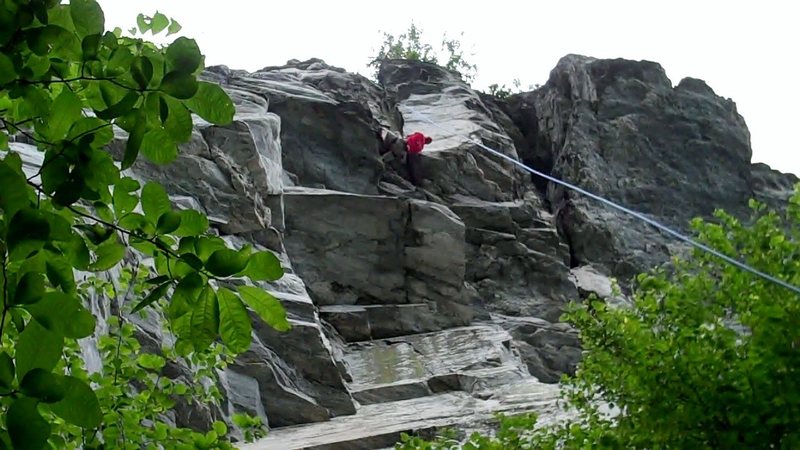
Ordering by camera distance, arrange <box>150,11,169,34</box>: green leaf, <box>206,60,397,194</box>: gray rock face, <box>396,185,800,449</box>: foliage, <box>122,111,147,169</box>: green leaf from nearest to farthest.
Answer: <box>122,111,147,169</box>: green leaf < <box>150,11,169,34</box>: green leaf < <box>396,185,800,449</box>: foliage < <box>206,60,397,194</box>: gray rock face

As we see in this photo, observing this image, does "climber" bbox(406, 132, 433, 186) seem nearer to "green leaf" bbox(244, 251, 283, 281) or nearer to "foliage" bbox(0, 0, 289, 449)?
"foliage" bbox(0, 0, 289, 449)

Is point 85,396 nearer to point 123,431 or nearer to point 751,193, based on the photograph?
point 123,431

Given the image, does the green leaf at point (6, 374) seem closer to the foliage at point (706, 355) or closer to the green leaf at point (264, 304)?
the green leaf at point (264, 304)

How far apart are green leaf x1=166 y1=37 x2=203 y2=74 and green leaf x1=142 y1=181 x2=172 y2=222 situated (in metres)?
0.22

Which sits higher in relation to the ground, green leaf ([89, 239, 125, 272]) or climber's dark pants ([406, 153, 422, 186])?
green leaf ([89, 239, 125, 272])

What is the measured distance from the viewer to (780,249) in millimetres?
4371

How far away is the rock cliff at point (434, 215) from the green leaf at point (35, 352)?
7784 mm

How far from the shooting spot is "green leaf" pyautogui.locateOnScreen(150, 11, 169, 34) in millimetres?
1638

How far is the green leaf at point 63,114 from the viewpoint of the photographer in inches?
51.7

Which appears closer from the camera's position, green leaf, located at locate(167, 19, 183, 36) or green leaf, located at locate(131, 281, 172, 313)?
green leaf, located at locate(131, 281, 172, 313)

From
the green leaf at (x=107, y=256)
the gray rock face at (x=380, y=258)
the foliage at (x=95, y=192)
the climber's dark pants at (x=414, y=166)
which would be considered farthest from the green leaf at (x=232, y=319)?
the climber's dark pants at (x=414, y=166)

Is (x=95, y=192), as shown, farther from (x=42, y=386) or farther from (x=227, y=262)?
(x=42, y=386)

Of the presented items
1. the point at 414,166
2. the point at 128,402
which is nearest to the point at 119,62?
the point at 128,402

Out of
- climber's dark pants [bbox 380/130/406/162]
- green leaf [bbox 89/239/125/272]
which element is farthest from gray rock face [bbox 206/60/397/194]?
green leaf [bbox 89/239/125/272]
